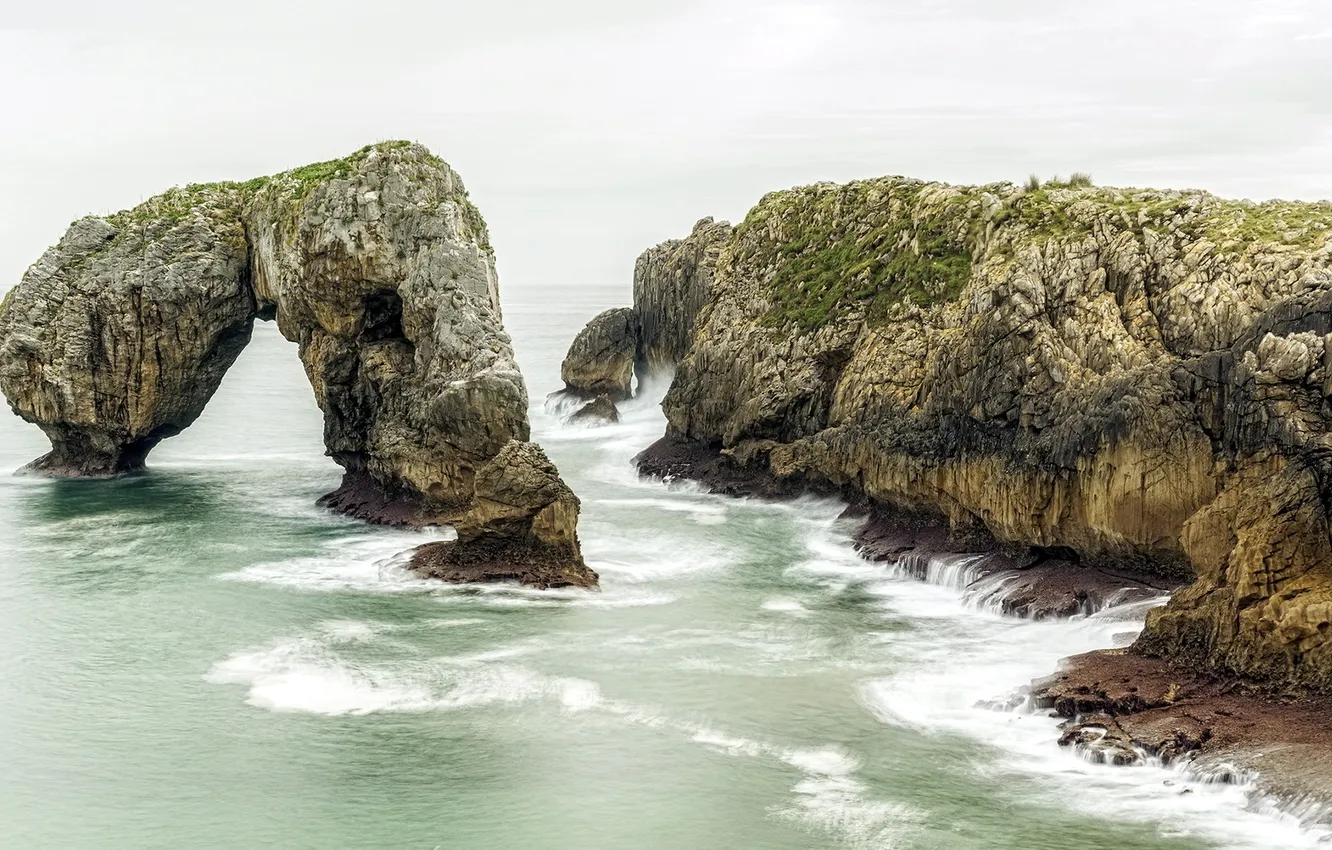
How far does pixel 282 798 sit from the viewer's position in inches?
993

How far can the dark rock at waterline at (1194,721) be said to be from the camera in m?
24.0

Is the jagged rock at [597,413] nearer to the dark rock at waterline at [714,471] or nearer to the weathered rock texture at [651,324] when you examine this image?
the weathered rock texture at [651,324]

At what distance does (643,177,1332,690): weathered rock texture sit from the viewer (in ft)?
92.2

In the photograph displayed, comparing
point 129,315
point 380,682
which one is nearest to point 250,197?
point 129,315

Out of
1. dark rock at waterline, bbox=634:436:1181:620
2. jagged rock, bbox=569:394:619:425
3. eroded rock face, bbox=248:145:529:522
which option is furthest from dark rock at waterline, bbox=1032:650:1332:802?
jagged rock, bbox=569:394:619:425

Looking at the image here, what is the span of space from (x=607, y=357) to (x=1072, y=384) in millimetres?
42804

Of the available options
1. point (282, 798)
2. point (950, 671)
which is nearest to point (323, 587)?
point (282, 798)

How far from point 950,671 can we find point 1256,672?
22.7 ft

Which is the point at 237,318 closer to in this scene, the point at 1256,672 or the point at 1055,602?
the point at 1055,602

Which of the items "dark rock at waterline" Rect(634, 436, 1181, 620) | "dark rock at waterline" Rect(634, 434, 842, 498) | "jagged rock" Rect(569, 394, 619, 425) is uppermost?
"jagged rock" Rect(569, 394, 619, 425)

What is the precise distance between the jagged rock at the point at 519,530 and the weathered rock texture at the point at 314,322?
0.80 m

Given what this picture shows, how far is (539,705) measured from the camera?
1182 inches

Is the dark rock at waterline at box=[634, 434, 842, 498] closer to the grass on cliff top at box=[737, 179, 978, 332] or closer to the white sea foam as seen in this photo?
the grass on cliff top at box=[737, 179, 978, 332]

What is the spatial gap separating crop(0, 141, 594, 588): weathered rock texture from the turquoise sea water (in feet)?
12.9
